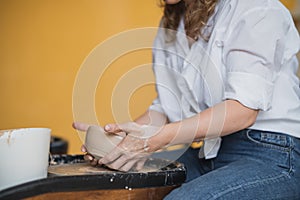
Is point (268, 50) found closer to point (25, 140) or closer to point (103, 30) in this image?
point (25, 140)

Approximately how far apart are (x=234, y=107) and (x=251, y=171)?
0.14 m

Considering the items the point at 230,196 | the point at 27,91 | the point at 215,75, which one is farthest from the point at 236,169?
the point at 27,91

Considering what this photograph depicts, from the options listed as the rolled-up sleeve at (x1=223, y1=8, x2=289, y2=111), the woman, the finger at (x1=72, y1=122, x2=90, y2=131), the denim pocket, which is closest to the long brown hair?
the woman

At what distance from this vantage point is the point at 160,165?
1.04 m

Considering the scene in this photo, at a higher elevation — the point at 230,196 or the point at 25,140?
the point at 25,140

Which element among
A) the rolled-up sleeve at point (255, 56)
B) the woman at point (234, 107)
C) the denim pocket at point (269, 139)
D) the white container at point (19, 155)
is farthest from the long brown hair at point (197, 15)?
the white container at point (19, 155)

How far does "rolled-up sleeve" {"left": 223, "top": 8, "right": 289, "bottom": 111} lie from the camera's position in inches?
39.2

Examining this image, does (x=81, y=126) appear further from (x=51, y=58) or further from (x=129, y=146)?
(x=51, y=58)

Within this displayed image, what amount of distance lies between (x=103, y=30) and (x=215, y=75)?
1.78 meters

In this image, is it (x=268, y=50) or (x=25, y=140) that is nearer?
(x=25, y=140)

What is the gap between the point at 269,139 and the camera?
107cm

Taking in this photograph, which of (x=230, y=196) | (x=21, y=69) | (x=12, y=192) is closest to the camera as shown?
(x=12, y=192)

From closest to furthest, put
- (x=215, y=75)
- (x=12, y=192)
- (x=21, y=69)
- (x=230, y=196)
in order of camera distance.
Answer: (x=12, y=192) < (x=230, y=196) < (x=215, y=75) < (x=21, y=69)

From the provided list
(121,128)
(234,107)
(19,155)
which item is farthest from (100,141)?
(234,107)
